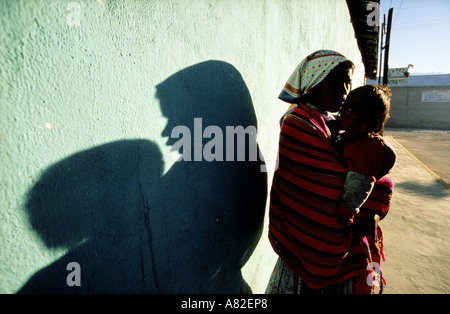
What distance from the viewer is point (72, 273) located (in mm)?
687

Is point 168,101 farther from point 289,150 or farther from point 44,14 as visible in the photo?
point 289,150

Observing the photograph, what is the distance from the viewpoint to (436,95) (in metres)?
20.4

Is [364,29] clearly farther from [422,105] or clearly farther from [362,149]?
[422,105]

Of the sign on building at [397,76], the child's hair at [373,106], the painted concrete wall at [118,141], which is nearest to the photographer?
the painted concrete wall at [118,141]

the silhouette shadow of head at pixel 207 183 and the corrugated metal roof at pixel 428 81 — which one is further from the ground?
the corrugated metal roof at pixel 428 81

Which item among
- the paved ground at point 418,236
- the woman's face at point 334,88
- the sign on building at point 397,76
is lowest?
the paved ground at point 418,236

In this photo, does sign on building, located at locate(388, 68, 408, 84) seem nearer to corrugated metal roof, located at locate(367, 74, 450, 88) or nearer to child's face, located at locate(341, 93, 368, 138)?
corrugated metal roof, located at locate(367, 74, 450, 88)

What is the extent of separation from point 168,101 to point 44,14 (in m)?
0.45

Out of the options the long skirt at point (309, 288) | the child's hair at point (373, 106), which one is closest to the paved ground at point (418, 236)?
the long skirt at point (309, 288)

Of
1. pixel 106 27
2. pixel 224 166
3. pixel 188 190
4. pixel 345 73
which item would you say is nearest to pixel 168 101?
pixel 106 27

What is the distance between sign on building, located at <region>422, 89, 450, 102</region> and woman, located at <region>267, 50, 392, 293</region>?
1042 inches

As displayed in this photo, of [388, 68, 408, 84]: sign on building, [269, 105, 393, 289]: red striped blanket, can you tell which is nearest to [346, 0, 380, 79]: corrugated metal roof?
[388, 68, 408, 84]: sign on building

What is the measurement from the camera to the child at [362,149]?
3.76ft

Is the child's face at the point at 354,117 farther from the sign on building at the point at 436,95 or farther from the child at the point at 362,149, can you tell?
the sign on building at the point at 436,95
